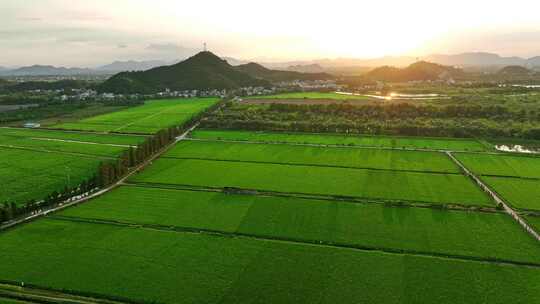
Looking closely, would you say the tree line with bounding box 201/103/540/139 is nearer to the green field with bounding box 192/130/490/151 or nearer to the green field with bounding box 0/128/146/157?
the green field with bounding box 192/130/490/151

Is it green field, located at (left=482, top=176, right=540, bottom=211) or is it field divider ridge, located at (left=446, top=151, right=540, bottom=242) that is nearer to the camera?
field divider ridge, located at (left=446, top=151, right=540, bottom=242)

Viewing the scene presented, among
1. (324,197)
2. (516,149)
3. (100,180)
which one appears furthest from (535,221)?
(100,180)

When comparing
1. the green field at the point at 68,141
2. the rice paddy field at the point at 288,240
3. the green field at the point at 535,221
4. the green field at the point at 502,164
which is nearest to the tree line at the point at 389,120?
the green field at the point at 502,164

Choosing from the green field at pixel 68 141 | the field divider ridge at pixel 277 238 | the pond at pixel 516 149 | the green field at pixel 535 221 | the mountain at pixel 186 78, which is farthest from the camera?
the mountain at pixel 186 78

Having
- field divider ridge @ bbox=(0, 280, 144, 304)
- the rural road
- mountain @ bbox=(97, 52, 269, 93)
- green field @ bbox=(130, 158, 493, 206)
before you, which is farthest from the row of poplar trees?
mountain @ bbox=(97, 52, 269, 93)

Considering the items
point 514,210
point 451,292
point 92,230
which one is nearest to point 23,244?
point 92,230

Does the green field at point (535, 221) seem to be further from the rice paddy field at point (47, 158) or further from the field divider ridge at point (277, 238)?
the rice paddy field at point (47, 158)
